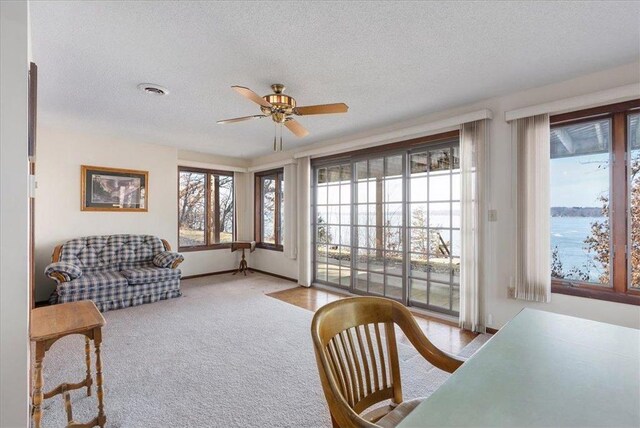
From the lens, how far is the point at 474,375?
3.08ft

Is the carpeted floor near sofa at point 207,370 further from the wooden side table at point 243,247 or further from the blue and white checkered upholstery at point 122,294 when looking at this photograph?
the wooden side table at point 243,247

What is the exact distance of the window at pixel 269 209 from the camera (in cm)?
629

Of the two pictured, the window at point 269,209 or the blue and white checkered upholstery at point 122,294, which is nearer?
the blue and white checkered upholstery at point 122,294

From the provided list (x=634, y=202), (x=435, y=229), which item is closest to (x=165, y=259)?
(x=435, y=229)

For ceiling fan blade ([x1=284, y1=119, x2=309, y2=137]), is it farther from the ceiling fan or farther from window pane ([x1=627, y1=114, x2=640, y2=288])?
window pane ([x1=627, y1=114, x2=640, y2=288])

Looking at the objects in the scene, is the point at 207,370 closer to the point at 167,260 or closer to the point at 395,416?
the point at 395,416

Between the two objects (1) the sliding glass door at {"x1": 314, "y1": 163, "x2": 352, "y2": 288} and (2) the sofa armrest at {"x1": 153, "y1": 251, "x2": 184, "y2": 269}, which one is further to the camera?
(1) the sliding glass door at {"x1": 314, "y1": 163, "x2": 352, "y2": 288}

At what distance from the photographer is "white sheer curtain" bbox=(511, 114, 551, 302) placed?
2.87 meters

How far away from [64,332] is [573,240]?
Answer: 3.97m

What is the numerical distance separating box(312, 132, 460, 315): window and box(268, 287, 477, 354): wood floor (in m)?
0.26

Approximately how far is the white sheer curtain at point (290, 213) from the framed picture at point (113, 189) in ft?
8.04

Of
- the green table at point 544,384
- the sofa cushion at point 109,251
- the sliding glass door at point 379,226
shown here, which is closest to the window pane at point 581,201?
the sliding glass door at point 379,226

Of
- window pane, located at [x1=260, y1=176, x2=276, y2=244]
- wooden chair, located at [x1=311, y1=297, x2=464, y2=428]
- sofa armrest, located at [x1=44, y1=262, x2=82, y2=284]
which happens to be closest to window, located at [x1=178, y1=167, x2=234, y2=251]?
window pane, located at [x1=260, y1=176, x2=276, y2=244]

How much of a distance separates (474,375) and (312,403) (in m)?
1.47
